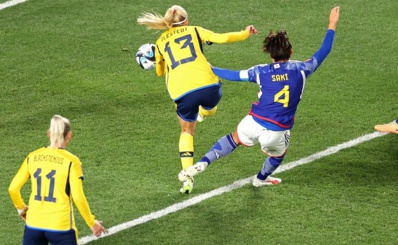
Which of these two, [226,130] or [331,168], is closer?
[331,168]

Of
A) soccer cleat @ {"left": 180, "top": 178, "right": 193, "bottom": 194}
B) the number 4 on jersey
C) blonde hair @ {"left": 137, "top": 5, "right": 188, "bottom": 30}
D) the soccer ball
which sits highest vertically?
blonde hair @ {"left": 137, "top": 5, "right": 188, "bottom": 30}

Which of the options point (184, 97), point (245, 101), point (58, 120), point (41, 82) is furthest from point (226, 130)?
point (58, 120)

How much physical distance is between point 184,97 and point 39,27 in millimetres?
6063

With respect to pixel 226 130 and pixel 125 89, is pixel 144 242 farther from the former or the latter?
pixel 125 89

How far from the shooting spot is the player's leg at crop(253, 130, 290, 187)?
10.4 m

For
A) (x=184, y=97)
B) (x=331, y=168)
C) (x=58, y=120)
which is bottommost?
(x=331, y=168)

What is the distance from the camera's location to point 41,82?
46.9 feet

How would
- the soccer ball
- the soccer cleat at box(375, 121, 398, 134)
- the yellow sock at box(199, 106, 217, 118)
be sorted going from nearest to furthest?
the soccer ball, the yellow sock at box(199, 106, 217, 118), the soccer cleat at box(375, 121, 398, 134)

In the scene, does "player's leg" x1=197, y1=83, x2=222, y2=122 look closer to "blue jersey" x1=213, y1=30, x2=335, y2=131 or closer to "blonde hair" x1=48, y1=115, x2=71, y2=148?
"blue jersey" x1=213, y1=30, x2=335, y2=131

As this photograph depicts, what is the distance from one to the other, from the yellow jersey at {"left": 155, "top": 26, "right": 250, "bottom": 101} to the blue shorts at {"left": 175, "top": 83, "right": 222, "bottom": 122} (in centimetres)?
6

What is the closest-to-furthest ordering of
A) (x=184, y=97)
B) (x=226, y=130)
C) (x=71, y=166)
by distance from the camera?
(x=71, y=166), (x=184, y=97), (x=226, y=130)

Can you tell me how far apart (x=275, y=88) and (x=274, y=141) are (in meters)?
0.58

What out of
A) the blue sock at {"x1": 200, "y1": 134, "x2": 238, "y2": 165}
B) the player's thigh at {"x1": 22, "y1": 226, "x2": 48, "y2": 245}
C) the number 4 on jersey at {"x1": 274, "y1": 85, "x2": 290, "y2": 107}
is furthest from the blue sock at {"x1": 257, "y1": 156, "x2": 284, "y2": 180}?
the player's thigh at {"x1": 22, "y1": 226, "x2": 48, "y2": 245}

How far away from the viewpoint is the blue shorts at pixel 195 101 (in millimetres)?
10914
